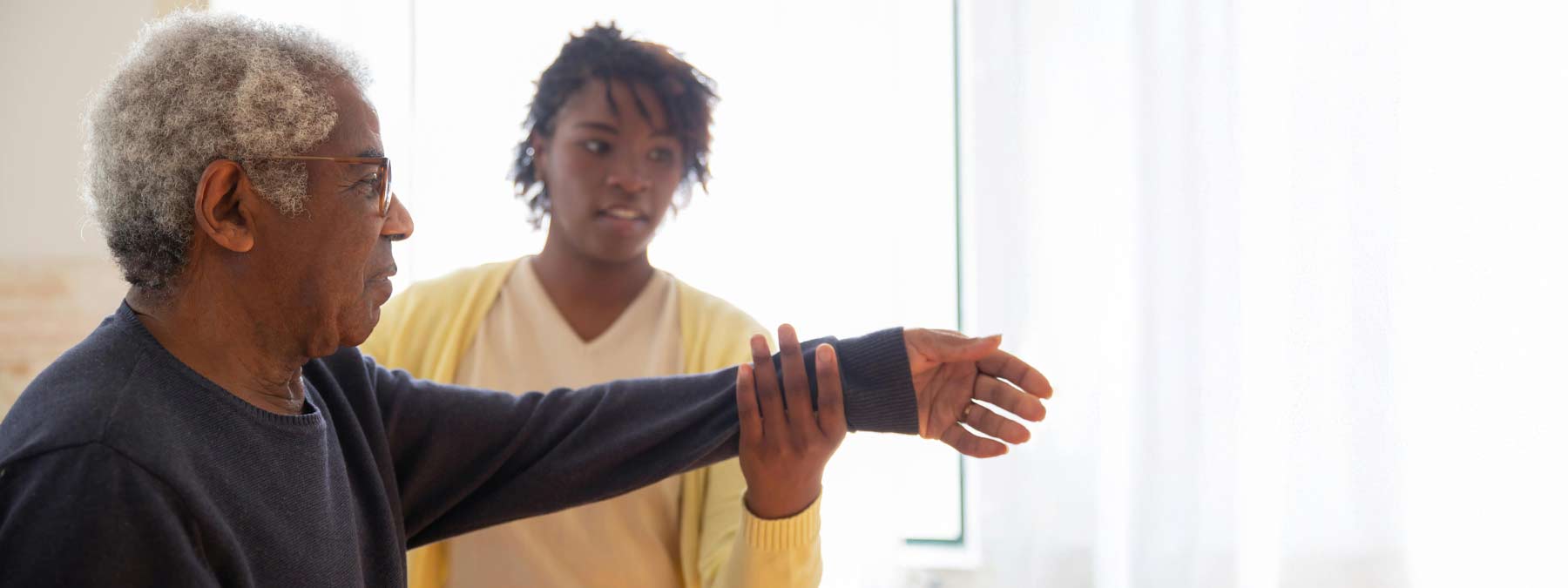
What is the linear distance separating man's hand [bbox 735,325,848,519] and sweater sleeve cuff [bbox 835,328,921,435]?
0.6 inches

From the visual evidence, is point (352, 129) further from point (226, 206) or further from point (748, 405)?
point (748, 405)

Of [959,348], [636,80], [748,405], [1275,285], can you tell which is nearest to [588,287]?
[636,80]

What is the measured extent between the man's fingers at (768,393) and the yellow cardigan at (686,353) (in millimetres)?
147

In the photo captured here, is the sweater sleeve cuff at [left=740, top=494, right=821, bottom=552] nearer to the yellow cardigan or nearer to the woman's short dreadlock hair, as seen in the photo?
the yellow cardigan

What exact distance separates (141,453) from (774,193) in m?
1.60

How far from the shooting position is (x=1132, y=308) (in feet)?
7.06

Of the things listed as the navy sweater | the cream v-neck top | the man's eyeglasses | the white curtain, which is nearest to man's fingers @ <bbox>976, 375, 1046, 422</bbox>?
the navy sweater

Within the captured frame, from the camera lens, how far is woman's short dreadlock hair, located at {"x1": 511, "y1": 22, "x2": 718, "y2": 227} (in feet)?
5.29

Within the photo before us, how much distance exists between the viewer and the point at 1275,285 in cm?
209

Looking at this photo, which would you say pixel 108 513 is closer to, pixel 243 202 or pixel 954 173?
pixel 243 202

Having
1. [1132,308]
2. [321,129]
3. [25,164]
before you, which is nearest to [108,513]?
[321,129]

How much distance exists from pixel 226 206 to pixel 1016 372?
81 centimetres

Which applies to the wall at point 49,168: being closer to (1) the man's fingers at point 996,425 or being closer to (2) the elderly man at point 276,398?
(2) the elderly man at point 276,398

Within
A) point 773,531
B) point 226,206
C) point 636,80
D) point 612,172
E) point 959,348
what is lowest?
point 773,531
